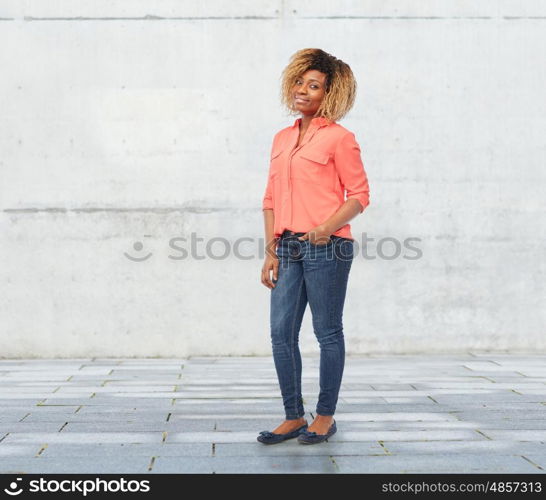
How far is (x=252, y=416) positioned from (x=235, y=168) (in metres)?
3.10

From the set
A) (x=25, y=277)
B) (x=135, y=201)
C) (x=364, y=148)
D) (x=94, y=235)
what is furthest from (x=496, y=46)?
(x=25, y=277)

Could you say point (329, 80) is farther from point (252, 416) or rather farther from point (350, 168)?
point (252, 416)

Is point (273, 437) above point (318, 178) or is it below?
below

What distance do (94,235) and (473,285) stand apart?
3274 mm

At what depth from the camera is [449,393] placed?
5.34 metres

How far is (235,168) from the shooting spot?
7211 millimetres

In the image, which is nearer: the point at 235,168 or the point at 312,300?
the point at 312,300

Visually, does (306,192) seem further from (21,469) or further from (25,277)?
(25,277)

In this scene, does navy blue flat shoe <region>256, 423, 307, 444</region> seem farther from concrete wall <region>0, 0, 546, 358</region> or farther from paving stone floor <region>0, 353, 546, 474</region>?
concrete wall <region>0, 0, 546, 358</region>

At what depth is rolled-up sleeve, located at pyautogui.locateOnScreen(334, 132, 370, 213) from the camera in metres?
3.72

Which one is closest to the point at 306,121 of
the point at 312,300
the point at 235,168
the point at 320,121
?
the point at 320,121

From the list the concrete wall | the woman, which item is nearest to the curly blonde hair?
the woman

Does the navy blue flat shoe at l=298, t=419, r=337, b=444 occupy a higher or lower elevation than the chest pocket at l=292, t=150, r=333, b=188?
lower

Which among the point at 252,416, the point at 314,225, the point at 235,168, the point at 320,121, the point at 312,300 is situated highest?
the point at 320,121
